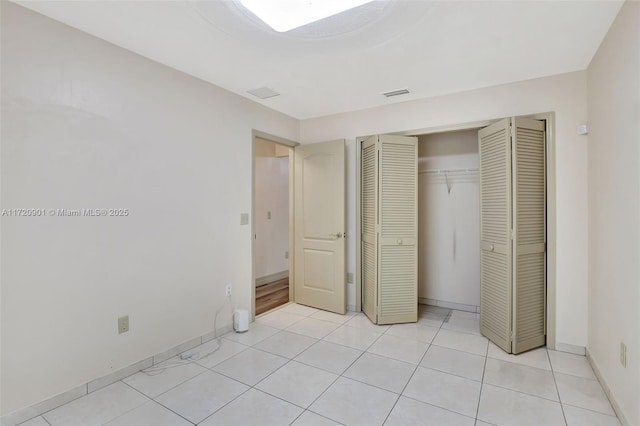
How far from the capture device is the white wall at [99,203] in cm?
183

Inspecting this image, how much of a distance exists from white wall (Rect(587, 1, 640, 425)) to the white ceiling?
28 cm

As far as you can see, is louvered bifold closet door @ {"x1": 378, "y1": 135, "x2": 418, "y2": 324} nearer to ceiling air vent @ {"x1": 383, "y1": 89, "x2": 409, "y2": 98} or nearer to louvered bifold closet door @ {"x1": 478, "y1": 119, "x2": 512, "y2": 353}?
ceiling air vent @ {"x1": 383, "y1": 89, "x2": 409, "y2": 98}

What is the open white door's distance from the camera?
12.2 ft

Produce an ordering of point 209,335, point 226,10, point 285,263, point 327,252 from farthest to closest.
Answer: point 285,263 < point 327,252 < point 209,335 < point 226,10

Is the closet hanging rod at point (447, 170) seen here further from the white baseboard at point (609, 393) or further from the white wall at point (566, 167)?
the white baseboard at point (609, 393)

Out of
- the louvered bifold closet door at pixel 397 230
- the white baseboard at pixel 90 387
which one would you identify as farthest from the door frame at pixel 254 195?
the louvered bifold closet door at pixel 397 230

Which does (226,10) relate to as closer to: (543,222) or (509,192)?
(509,192)

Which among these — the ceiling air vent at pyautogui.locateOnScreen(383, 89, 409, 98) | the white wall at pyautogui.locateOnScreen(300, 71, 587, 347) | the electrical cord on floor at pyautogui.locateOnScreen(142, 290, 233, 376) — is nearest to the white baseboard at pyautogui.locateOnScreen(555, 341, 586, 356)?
the white wall at pyautogui.locateOnScreen(300, 71, 587, 347)

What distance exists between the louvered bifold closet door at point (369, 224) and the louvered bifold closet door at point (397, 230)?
6 centimetres

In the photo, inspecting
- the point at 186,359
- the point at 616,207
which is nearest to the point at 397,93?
the point at 616,207

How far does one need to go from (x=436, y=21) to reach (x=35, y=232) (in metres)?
2.80

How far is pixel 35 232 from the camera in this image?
6.22 feet

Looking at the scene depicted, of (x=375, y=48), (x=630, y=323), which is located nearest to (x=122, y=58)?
(x=375, y=48)

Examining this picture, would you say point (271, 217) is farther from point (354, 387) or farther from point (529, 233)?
point (529, 233)
